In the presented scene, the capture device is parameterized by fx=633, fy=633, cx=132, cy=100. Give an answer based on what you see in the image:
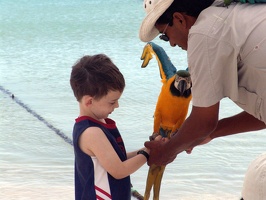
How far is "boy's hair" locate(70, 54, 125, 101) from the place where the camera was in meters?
2.36

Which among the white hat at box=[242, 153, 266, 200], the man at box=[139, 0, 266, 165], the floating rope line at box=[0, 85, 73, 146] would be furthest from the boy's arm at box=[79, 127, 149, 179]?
the floating rope line at box=[0, 85, 73, 146]

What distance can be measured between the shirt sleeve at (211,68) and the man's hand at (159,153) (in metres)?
0.30

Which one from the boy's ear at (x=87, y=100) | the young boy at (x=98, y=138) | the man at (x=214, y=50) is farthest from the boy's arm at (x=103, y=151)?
the man at (x=214, y=50)

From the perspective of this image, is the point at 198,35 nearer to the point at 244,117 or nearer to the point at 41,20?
the point at 244,117

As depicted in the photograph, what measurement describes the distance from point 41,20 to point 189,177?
1016cm

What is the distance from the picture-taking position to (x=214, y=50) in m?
2.12

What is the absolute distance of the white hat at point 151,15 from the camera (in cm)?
225

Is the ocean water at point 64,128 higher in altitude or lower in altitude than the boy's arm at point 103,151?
lower

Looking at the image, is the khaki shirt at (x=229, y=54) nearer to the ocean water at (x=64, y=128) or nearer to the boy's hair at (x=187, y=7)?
the boy's hair at (x=187, y=7)

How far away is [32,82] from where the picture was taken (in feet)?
21.3

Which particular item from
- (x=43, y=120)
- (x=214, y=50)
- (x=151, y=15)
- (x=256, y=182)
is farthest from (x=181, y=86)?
(x=43, y=120)

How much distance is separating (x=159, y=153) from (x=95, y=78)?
38cm

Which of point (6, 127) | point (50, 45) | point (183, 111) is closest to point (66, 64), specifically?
point (50, 45)

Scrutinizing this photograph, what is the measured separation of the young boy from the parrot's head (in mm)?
304
